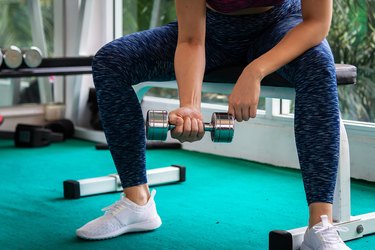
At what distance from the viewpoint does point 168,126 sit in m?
1.28

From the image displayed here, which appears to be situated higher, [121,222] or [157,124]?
[157,124]

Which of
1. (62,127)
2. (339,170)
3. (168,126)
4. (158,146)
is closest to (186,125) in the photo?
(168,126)

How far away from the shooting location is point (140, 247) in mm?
1678

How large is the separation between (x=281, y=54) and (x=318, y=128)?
18cm

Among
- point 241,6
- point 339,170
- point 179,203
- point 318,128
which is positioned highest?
point 241,6

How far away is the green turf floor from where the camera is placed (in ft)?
5.69

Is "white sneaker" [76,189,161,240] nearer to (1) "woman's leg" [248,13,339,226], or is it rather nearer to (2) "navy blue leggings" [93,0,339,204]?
(2) "navy blue leggings" [93,0,339,204]

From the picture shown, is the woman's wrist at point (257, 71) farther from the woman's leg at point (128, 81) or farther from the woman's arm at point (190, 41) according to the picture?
the woman's leg at point (128, 81)

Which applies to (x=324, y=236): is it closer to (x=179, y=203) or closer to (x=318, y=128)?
(x=318, y=128)

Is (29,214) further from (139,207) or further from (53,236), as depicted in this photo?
(139,207)

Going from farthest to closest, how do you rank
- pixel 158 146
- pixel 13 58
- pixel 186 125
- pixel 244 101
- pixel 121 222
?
pixel 158 146, pixel 13 58, pixel 121 222, pixel 244 101, pixel 186 125

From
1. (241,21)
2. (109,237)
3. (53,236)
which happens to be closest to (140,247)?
(109,237)

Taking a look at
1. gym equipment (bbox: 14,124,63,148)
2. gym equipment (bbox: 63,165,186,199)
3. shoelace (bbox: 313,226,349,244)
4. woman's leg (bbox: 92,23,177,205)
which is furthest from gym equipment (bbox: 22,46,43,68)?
shoelace (bbox: 313,226,349,244)

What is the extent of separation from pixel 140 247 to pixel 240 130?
51.1 inches
